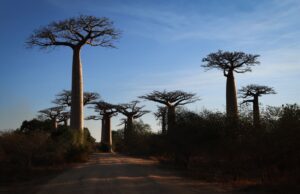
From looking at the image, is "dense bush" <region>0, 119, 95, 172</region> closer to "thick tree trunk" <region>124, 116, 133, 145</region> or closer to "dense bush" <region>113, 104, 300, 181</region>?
"dense bush" <region>113, 104, 300, 181</region>

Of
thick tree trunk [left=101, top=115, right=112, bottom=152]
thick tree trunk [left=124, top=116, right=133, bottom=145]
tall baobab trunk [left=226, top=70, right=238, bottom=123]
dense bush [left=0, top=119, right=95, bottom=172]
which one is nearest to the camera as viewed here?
dense bush [left=0, top=119, right=95, bottom=172]

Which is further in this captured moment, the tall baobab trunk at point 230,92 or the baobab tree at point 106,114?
the baobab tree at point 106,114

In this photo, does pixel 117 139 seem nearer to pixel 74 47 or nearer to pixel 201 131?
pixel 74 47

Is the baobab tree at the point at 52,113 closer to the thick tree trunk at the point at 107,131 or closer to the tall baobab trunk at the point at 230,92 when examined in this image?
the thick tree trunk at the point at 107,131

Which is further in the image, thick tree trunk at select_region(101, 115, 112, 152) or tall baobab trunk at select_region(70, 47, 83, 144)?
thick tree trunk at select_region(101, 115, 112, 152)

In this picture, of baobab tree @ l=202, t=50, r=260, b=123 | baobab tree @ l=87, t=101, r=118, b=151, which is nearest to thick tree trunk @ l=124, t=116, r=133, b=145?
baobab tree @ l=87, t=101, r=118, b=151

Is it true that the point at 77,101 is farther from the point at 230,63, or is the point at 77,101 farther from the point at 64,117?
the point at 64,117

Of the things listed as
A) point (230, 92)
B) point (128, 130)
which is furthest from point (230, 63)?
point (128, 130)

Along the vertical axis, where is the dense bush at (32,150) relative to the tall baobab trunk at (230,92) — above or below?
below

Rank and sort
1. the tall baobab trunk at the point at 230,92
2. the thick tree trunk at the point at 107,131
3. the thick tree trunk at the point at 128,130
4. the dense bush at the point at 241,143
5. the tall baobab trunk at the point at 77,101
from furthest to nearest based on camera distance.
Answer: the thick tree trunk at the point at 107,131 < the thick tree trunk at the point at 128,130 < the tall baobab trunk at the point at 230,92 < the tall baobab trunk at the point at 77,101 < the dense bush at the point at 241,143

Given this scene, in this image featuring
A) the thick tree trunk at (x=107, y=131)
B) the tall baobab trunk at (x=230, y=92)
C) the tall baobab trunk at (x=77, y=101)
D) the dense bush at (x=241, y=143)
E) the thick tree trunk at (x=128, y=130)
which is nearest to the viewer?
the dense bush at (x=241, y=143)

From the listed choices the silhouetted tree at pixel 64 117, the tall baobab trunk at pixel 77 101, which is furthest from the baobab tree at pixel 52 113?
the tall baobab trunk at pixel 77 101

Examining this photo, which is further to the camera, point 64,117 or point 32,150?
point 64,117

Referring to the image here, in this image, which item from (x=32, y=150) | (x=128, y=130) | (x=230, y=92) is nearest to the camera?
(x=32, y=150)
